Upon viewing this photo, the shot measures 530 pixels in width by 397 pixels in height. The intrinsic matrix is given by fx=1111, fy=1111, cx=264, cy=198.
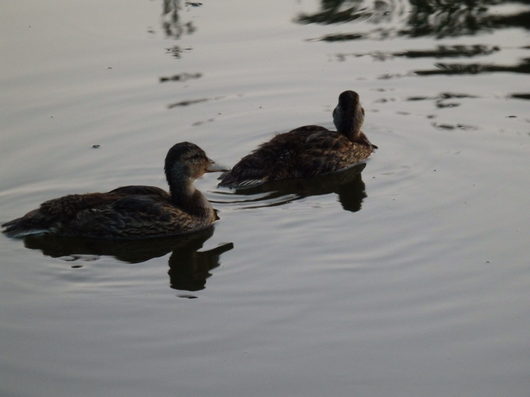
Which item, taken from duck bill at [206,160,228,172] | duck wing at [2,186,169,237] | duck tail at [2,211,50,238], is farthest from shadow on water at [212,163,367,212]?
duck tail at [2,211,50,238]

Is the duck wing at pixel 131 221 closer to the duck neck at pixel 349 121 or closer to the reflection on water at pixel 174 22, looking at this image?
the duck neck at pixel 349 121

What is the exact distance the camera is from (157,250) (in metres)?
9.01

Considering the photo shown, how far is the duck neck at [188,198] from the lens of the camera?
936 centimetres

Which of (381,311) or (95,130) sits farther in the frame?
(95,130)

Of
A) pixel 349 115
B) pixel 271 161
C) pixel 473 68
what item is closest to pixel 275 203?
pixel 271 161

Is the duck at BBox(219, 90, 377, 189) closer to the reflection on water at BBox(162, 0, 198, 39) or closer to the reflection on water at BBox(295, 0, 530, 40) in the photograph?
the reflection on water at BBox(295, 0, 530, 40)

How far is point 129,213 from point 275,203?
1.33m

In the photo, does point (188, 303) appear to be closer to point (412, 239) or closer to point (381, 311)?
point (381, 311)

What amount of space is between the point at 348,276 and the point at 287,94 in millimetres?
4438

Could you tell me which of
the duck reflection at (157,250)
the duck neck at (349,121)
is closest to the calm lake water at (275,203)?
the duck reflection at (157,250)

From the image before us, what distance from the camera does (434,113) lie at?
11266mm

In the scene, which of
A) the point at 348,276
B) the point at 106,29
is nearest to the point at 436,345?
the point at 348,276

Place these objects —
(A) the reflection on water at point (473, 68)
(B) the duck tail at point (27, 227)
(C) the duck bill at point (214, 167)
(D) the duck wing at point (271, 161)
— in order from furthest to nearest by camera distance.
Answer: (A) the reflection on water at point (473, 68)
(D) the duck wing at point (271, 161)
(C) the duck bill at point (214, 167)
(B) the duck tail at point (27, 227)

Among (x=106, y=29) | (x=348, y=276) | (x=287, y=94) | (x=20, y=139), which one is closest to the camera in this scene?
(x=348, y=276)
